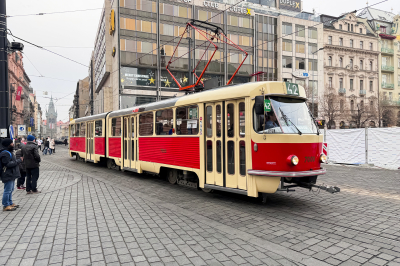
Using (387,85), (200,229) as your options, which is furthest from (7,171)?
(387,85)

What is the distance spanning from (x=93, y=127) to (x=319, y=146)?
1290cm

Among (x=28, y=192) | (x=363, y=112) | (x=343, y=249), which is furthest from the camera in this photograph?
(x=363, y=112)

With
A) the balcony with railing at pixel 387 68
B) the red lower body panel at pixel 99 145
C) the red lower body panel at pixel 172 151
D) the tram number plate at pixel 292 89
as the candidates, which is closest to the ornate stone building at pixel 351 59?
the balcony with railing at pixel 387 68

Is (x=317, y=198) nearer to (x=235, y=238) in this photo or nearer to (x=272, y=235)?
(x=272, y=235)

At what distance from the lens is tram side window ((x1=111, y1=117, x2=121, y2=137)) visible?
13289 mm

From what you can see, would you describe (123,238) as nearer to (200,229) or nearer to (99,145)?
(200,229)

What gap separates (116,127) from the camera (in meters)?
13.6

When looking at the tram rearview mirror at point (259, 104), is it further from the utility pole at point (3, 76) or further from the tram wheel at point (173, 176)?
the utility pole at point (3, 76)

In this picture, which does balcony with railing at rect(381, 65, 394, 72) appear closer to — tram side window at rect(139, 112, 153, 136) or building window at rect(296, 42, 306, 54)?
building window at rect(296, 42, 306, 54)

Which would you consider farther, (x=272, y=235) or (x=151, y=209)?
(x=151, y=209)

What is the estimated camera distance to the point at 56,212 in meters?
6.50

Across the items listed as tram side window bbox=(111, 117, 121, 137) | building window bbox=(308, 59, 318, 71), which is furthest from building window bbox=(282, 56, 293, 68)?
tram side window bbox=(111, 117, 121, 137)

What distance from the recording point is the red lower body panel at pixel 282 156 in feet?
20.7

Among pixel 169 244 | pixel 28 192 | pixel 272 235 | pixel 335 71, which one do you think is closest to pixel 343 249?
pixel 272 235
